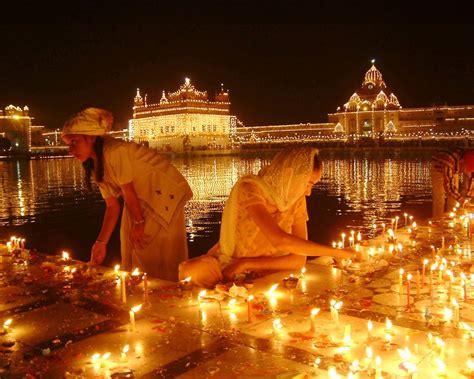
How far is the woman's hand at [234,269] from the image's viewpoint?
4.45 m

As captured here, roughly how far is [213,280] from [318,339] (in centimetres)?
131

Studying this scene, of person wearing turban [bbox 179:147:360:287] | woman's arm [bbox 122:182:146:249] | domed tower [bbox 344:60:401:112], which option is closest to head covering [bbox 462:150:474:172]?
person wearing turban [bbox 179:147:360:287]

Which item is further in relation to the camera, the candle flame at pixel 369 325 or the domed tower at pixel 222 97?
the domed tower at pixel 222 97

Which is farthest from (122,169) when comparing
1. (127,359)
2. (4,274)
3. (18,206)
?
(18,206)

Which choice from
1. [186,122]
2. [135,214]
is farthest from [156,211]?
Result: [186,122]

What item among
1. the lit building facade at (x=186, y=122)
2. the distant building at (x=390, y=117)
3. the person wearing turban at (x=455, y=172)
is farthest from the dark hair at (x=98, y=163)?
the lit building facade at (x=186, y=122)

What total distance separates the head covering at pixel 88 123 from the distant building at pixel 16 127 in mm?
119156

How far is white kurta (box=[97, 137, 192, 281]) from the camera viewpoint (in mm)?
5105

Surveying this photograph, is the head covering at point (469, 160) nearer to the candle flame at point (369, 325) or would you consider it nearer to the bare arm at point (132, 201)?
the bare arm at point (132, 201)

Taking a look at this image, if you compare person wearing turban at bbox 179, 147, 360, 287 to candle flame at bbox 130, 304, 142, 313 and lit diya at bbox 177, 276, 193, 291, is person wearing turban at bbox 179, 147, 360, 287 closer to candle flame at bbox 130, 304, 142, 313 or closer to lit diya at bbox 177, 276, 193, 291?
lit diya at bbox 177, 276, 193, 291

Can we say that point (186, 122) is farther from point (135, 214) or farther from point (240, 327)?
point (240, 327)

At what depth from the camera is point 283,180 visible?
421 cm

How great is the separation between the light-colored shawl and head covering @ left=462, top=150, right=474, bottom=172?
5183mm

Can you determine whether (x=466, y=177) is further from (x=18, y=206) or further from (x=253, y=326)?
(x=18, y=206)
